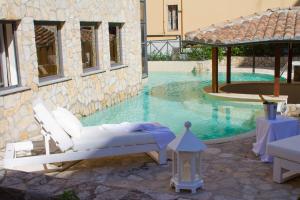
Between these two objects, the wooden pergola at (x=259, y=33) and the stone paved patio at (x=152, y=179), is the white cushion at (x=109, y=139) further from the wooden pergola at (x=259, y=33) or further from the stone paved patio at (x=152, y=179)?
the wooden pergola at (x=259, y=33)

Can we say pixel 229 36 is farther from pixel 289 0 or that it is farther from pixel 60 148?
pixel 289 0

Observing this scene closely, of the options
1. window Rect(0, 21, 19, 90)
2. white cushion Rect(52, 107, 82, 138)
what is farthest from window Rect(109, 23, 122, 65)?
white cushion Rect(52, 107, 82, 138)

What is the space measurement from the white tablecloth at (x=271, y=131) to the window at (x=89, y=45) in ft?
23.1

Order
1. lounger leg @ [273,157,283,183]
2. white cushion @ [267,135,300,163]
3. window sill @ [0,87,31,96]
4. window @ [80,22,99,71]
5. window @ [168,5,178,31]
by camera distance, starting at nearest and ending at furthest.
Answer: white cushion @ [267,135,300,163] < lounger leg @ [273,157,283,183] < window sill @ [0,87,31,96] < window @ [80,22,99,71] < window @ [168,5,178,31]

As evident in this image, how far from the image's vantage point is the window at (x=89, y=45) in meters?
12.4

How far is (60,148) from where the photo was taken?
6.19 m

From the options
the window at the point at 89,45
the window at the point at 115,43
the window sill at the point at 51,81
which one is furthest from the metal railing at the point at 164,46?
the window sill at the point at 51,81

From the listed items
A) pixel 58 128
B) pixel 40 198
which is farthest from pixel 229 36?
pixel 40 198

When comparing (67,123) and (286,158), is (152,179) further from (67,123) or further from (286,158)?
(286,158)

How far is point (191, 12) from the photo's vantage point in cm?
2973

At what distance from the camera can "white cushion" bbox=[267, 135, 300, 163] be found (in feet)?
17.5

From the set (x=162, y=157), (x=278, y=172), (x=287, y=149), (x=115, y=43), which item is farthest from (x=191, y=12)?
(x=287, y=149)

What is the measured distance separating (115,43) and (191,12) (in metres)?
16.3

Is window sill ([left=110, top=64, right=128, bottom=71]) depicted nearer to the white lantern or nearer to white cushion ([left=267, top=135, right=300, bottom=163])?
the white lantern
